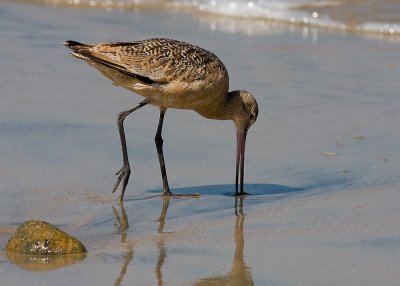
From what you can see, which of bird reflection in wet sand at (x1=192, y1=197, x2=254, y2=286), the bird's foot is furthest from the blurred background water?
bird reflection in wet sand at (x1=192, y1=197, x2=254, y2=286)

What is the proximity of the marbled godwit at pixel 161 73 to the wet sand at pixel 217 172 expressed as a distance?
344 millimetres

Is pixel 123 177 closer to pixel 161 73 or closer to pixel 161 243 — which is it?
pixel 161 73

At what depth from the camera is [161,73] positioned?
269 inches

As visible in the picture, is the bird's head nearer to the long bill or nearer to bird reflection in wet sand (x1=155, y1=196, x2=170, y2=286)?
the long bill

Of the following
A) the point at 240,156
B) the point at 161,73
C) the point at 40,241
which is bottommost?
the point at 240,156

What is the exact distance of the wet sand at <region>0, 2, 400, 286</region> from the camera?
16.6 feet

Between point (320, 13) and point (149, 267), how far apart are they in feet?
32.9

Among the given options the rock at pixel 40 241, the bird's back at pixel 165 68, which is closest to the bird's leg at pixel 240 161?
the bird's back at pixel 165 68

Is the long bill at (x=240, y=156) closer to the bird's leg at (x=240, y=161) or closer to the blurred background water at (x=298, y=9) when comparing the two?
the bird's leg at (x=240, y=161)

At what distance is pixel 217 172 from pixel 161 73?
34.8 inches

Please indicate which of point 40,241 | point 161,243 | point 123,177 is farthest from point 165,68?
point 40,241

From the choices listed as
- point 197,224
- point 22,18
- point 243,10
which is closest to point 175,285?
point 197,224

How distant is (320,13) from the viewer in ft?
47.5

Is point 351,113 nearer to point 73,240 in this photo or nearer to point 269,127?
point 269,127
